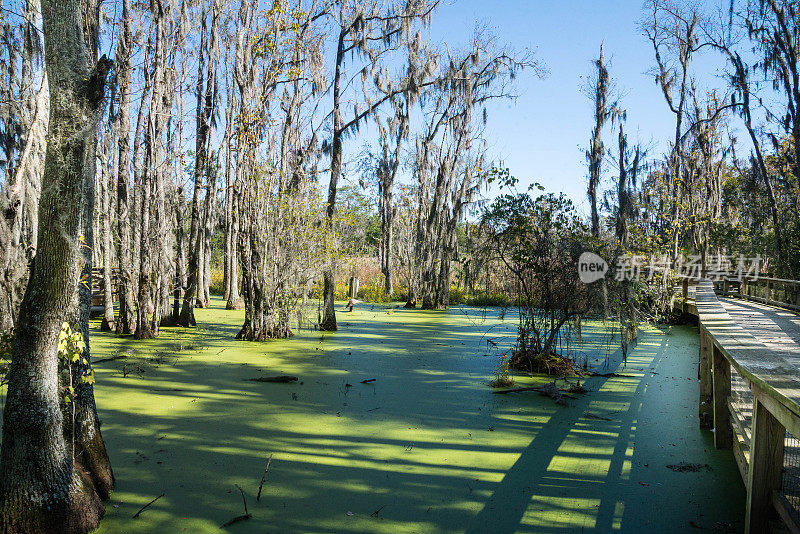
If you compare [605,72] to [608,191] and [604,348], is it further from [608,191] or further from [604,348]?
[604,348]

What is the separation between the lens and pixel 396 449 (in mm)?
4574

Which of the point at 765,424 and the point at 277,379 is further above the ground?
the point at 765,424

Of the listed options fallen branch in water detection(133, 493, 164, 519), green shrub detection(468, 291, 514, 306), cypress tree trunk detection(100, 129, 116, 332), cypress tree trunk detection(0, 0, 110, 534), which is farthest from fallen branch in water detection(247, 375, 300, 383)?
green shrub detection(468, 291, 514, 306)

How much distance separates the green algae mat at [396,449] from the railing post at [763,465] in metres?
0.72

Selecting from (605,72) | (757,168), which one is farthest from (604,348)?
(605,72)

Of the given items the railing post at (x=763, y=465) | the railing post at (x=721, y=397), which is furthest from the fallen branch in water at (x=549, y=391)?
the railing post at (x=763, y=465)

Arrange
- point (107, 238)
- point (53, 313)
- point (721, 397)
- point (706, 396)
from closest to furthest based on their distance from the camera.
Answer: point (53, 313) → point (721, 397) → point (706, 396) → point (107, 238)

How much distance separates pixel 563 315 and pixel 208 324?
794 cm

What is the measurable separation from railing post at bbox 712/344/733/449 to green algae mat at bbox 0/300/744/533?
6.9 inches

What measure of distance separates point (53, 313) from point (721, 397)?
4.54 meters

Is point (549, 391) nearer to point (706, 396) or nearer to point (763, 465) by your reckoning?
point (706, 396)

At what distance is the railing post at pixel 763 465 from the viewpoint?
2.50 m

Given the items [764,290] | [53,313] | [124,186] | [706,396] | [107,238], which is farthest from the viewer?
[764,290]
